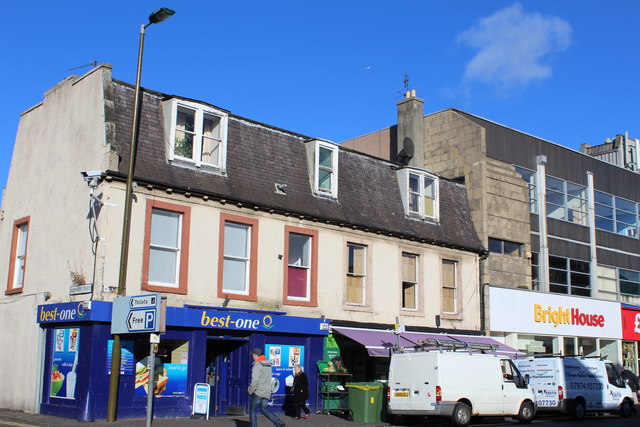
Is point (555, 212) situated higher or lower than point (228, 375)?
Result: higher

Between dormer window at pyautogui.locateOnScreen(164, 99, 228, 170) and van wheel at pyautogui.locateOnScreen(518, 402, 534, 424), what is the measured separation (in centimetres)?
1098

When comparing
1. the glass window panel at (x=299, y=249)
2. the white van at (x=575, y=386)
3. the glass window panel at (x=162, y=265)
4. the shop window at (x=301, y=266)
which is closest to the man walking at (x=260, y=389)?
the glass window panel at (x=162, y=265)

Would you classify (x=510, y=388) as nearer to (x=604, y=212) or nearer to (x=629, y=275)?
(x=604, y=212)

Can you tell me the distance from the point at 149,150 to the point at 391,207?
9.65 metres

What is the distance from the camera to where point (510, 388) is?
20.2 metres

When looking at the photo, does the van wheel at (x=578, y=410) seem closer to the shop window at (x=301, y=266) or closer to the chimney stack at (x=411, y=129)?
the shop window at (x=301, y=266)

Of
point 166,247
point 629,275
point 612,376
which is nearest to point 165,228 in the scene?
point 166,247

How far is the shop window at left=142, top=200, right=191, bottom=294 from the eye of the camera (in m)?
18.7

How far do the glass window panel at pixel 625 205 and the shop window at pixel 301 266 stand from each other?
20824 mm

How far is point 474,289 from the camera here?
89.7ft

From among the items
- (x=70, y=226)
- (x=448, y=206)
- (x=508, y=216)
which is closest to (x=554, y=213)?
(x=508, y=216)

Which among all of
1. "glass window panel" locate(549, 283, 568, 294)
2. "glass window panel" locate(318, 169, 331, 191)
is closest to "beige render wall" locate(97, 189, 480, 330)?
"glass window panel" locate(318, 169, 331, 191)

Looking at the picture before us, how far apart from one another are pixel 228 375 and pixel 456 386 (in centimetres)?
647

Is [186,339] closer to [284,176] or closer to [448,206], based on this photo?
[284,176]
